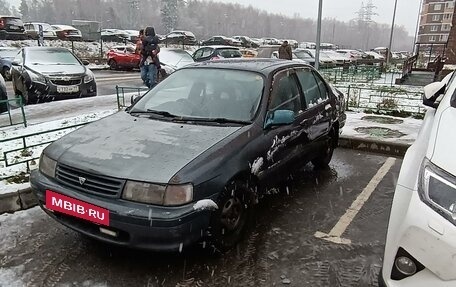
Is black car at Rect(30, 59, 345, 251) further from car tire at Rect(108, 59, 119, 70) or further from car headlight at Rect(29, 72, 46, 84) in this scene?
car tire at Rect(108, 59, 119, 70)

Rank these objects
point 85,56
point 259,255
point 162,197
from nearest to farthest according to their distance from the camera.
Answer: point 162,197, point 259,255, point 85,56

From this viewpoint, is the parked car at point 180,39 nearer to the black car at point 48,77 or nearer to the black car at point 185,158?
the black car at point 48,77

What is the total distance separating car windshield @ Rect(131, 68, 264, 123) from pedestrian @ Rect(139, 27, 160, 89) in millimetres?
5667

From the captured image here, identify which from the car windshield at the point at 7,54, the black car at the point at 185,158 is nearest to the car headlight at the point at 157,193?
the black car at the point at 185,158

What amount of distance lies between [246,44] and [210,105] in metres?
41.0

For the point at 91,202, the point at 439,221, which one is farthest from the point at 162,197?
the point at 439,221

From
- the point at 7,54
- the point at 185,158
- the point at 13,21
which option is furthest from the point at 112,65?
the point at 185,158

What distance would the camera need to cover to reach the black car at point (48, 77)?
908 centimetres

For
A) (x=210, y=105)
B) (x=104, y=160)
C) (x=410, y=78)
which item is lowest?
(x=410, y=78)

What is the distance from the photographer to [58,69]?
31.2 feet

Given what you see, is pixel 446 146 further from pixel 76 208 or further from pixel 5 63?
pixel 5 63

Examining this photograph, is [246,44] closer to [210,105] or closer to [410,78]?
[410,78]

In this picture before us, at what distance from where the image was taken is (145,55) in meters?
9.70

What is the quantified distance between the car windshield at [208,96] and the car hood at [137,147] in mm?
233
